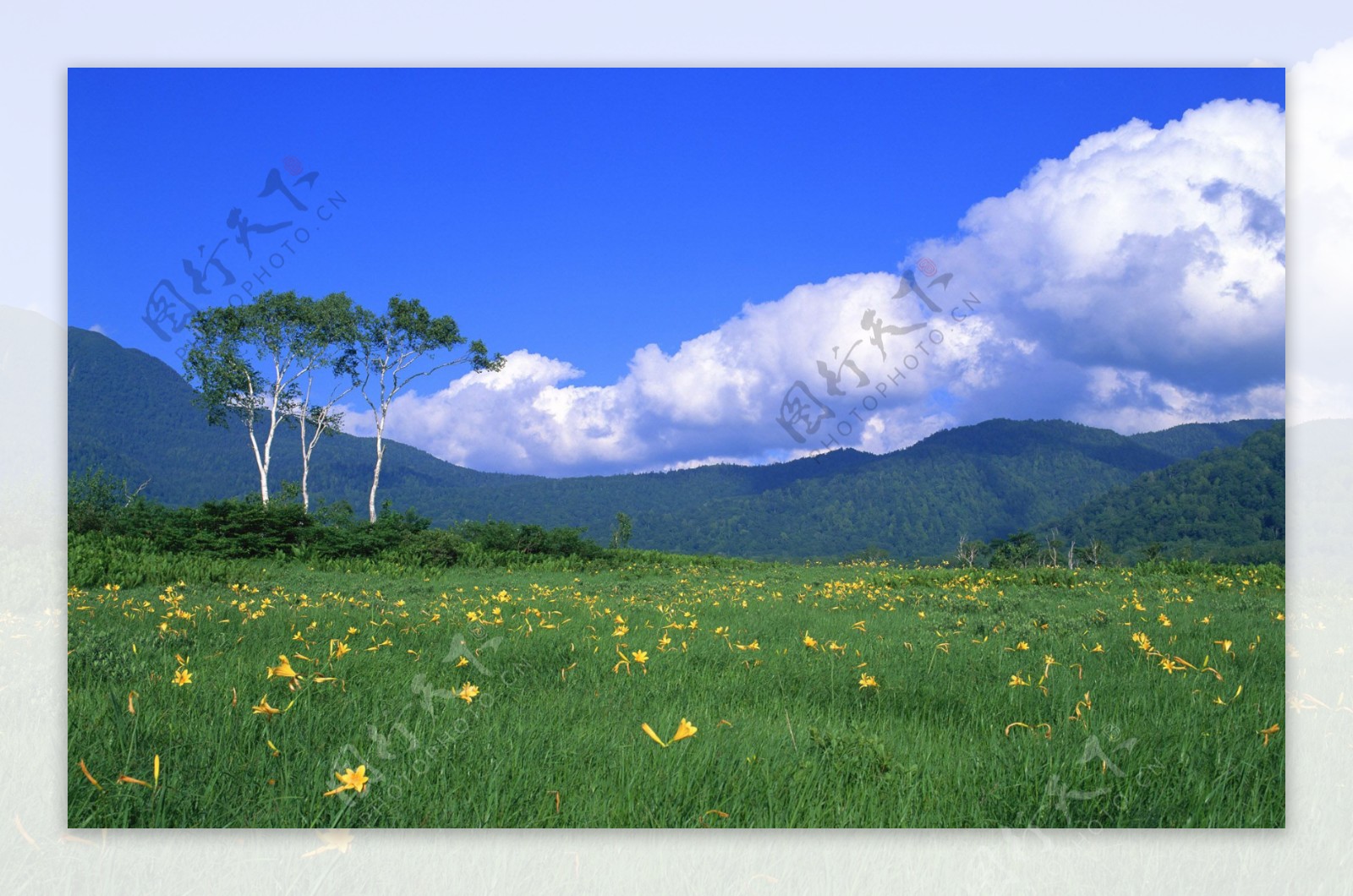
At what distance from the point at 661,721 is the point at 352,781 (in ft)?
4.41

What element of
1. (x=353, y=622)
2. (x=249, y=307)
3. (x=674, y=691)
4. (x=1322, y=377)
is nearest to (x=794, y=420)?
(x=674, y=691)

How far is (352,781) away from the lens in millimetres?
2920

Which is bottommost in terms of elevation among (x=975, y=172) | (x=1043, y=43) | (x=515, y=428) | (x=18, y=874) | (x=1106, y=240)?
(x=18, y=874)

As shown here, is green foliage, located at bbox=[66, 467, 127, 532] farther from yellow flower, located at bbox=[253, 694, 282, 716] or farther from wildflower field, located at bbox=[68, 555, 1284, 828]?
yellow flower, located at bbox=[253, 694, 282, 716]

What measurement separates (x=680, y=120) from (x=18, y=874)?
5569mm

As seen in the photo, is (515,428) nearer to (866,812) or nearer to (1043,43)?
(866,812)

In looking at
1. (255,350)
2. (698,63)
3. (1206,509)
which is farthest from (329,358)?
(1206,509)

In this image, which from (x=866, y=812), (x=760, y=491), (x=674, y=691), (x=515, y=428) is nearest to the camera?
(x=866, y=812)

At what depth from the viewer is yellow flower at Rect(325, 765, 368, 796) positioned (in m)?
2.90

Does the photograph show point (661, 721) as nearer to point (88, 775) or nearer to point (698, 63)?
point (88, 775)

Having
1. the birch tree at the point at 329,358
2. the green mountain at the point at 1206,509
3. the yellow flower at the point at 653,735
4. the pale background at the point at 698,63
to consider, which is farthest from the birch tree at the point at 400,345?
the green mountain at the point at 1206,509

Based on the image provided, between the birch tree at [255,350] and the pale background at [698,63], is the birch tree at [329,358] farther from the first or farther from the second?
the pale background at [698,63]

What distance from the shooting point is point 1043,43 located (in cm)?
483

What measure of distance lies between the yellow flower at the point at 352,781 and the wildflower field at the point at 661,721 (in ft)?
0.05
